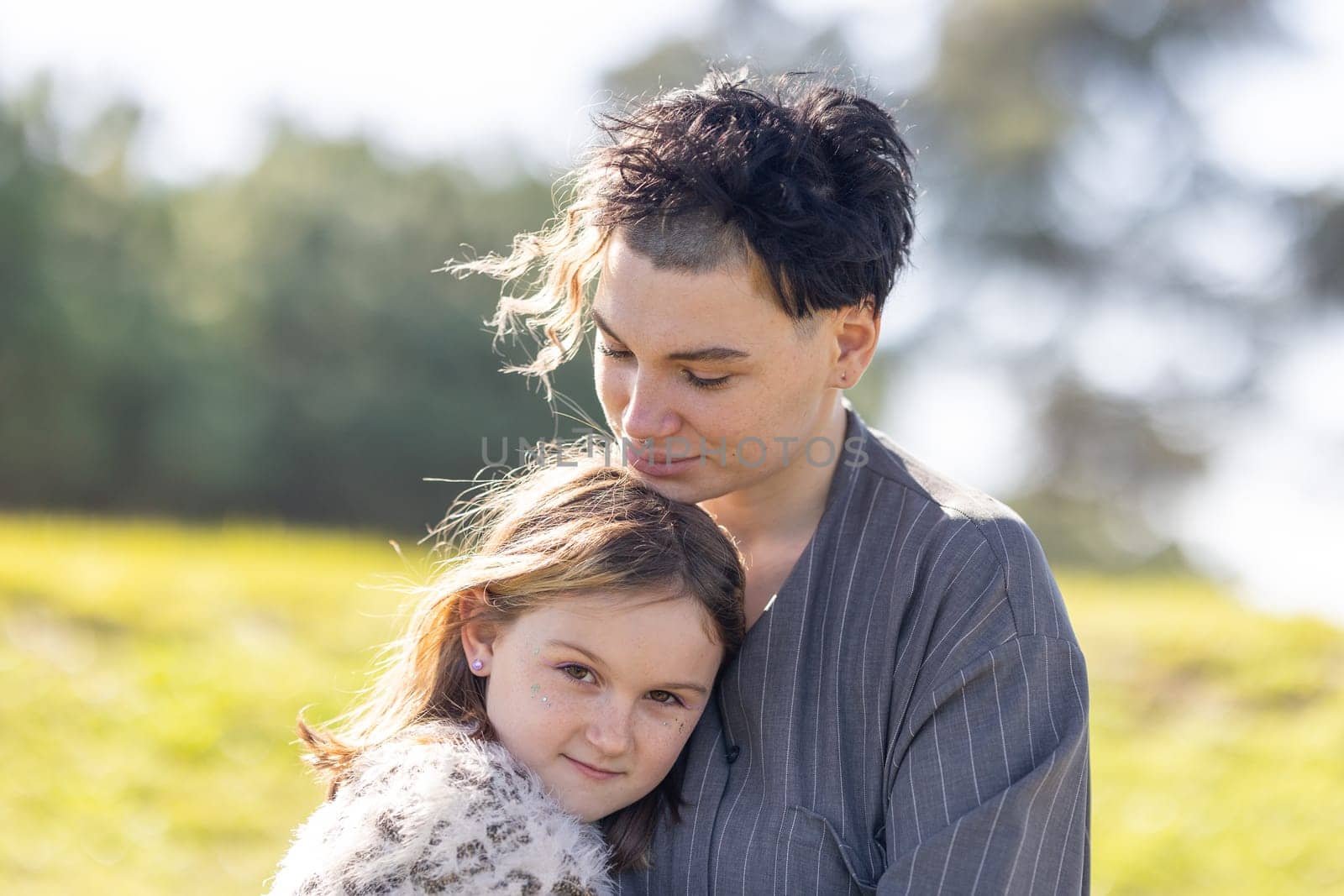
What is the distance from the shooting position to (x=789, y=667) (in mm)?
2299

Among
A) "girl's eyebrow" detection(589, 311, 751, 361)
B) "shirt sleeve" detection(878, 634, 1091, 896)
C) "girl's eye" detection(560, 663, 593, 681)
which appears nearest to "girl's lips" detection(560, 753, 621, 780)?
"girl's eye" detection(560, 663, 593, 681)

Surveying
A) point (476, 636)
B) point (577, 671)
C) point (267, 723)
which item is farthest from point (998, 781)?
point (267, 723)

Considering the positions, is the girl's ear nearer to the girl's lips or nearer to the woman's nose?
the girl's lips

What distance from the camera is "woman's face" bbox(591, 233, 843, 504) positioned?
2.23 metres

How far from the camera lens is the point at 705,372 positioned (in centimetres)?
228

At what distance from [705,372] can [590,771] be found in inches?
28.0

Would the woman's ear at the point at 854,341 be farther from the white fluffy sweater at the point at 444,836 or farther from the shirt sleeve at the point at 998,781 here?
the white fluffy sweater at the point at 444,836

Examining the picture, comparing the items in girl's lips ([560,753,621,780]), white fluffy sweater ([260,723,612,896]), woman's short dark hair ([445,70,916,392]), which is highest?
woman's short dark hair ([445,70,916,392])

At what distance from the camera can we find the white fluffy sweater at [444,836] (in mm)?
1925

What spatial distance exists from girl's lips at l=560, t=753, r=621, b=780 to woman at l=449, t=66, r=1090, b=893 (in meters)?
0.18

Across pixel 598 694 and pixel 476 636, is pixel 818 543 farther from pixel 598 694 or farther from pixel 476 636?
pixel 476 636

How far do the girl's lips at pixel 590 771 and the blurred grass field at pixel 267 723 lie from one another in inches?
88.7

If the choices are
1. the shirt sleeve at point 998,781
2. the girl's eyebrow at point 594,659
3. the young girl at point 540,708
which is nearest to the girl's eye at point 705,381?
the young girl at point 540,708

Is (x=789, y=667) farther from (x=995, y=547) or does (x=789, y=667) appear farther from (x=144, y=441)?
(x=144, y=441)
